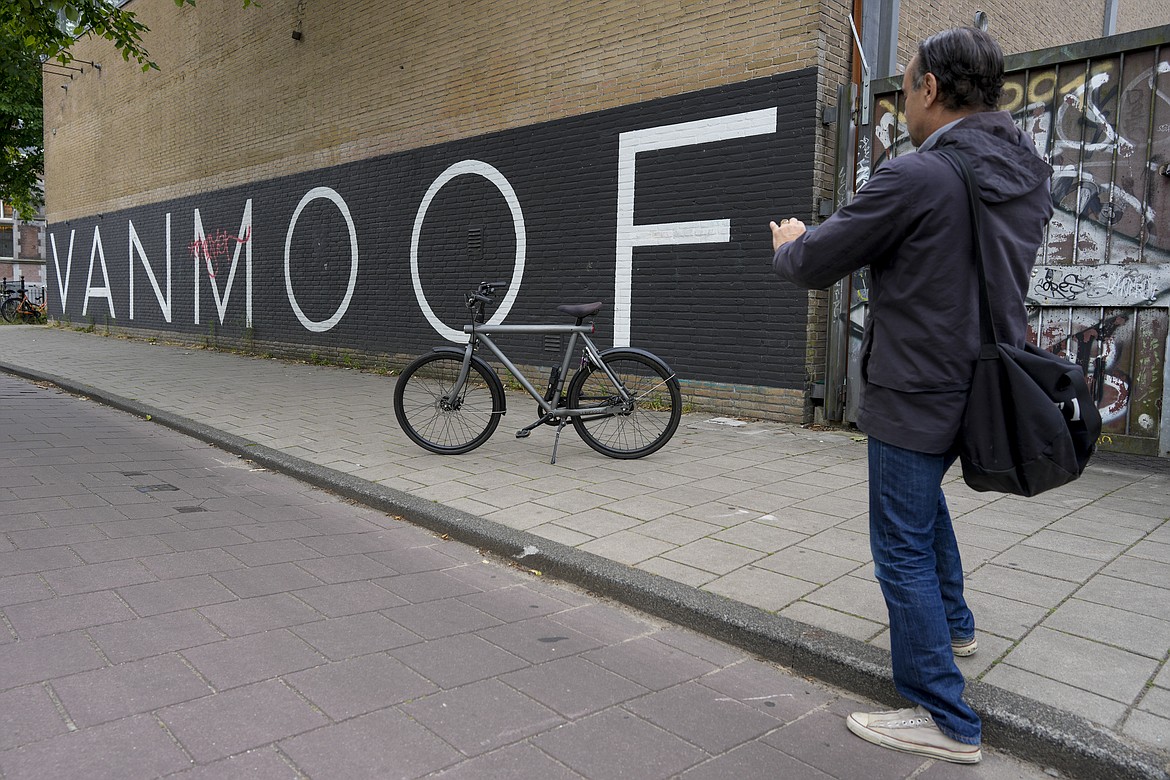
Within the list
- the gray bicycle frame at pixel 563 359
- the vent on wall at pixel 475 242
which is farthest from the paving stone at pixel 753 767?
the vent on wall at pixel 475 242

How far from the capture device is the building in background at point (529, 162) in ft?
25.4

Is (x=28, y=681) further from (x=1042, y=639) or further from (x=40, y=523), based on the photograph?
(x=1042, y=639)

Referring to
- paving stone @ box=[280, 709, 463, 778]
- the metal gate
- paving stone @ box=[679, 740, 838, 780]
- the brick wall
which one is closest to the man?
paving stone @ box=[679, 740, 838, 780]

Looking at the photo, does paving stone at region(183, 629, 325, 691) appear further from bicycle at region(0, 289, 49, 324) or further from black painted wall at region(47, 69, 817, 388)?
bicycle at region(0, 289, 49, 324)

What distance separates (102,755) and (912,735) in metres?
2.34

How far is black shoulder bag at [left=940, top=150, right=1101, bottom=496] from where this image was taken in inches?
90.4

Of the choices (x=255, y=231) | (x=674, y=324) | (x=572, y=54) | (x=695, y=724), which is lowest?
(x=695, y=724)

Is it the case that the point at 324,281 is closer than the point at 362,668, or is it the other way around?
the point at 362,668

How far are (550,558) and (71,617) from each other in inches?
80.3

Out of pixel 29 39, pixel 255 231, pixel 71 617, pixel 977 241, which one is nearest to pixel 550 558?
pixel 71 617

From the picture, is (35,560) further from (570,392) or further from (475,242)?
(475,242)

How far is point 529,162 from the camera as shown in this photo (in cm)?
1001

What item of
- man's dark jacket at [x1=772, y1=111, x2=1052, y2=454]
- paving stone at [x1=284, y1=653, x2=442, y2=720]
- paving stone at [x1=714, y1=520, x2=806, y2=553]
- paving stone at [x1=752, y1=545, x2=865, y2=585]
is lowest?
paving stone at [x1=284, y1=653, x2=442, y2=720]

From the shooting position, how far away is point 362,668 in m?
3.03
